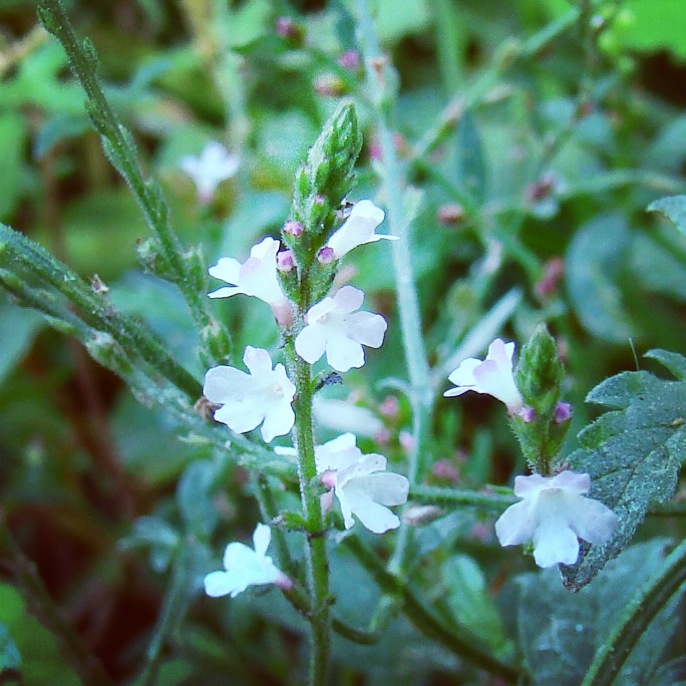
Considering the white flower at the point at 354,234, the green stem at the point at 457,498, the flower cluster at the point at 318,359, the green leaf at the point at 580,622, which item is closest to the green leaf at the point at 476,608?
the green leaf at the point at 580,622

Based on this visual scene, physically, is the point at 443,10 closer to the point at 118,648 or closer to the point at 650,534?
the point at 650,534

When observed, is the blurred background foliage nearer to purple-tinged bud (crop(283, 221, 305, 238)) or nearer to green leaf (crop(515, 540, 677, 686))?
green leaf (crop(515, 540, 677, 686))

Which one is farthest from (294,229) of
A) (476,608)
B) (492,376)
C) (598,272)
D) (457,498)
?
(598,272)

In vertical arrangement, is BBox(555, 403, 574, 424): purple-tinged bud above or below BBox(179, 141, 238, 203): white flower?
below

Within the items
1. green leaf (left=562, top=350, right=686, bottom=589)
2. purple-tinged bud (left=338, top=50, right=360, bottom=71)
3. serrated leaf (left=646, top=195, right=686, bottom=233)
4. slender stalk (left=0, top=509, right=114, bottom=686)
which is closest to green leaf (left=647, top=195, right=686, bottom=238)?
A: serrated leaf (left=646, top=195, right=686, bottom=233)

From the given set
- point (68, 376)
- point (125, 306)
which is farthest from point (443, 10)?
point (68, 376)

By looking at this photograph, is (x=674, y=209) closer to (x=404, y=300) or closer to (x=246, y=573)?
(x=404, y=300)

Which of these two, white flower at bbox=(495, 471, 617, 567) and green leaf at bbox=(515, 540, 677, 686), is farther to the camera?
green leaf at bbox=(515, 540, 677, 686)
